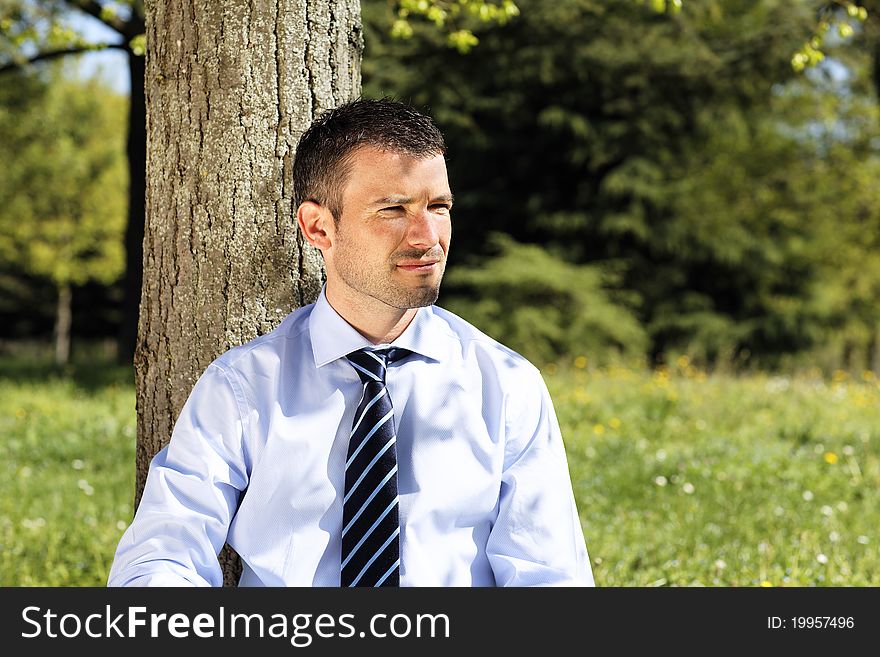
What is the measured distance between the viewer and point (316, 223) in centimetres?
211

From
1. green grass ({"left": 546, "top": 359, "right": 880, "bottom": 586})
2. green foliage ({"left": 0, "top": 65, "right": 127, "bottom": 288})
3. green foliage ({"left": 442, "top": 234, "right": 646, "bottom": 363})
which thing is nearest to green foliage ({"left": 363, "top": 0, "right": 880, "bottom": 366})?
green foliage ({"left": 442, "top": 234, "right": 646, "bottom": 363})

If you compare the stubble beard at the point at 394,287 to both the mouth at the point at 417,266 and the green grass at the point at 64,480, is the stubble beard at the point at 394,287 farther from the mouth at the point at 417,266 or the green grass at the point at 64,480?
the green grass at the point at 64,480

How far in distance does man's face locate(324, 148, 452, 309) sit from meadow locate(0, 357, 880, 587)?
238 cm

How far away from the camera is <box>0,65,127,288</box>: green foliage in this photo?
19.3 meters

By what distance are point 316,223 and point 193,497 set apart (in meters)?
0.68

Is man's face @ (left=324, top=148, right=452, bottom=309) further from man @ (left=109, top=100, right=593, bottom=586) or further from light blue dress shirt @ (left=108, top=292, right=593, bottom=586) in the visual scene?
light blue dress shirt @ (left=108, top=292, right=593, bottom=586)

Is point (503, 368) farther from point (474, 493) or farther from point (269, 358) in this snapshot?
point (269, 358)

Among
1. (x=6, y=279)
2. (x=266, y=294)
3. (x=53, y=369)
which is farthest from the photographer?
(x=6, y=279)

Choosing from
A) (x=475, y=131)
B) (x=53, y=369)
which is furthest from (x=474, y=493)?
(x=475, y=131)
